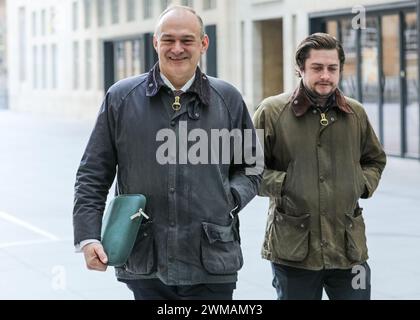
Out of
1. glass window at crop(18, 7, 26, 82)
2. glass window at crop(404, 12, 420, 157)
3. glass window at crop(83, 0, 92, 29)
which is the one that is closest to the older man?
glass window at crop(404, 12, 420, 157)

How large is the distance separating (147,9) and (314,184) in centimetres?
2769

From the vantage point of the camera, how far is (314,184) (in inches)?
160

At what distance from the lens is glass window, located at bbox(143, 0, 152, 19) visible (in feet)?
101

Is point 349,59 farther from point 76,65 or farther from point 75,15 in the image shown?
point 75,15

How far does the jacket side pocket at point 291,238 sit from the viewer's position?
4.03 metres

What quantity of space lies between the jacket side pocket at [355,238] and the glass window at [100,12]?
32130 mm

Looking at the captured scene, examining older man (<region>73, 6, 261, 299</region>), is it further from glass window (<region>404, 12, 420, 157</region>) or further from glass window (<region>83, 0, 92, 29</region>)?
glass window (<region>83, 0, 92, 29</region>)

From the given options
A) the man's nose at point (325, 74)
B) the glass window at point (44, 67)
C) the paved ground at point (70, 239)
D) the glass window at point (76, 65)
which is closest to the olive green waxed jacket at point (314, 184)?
the man's nose at point (325, 74)

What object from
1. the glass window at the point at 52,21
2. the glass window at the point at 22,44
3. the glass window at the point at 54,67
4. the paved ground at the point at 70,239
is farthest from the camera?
the glass window at the point at 22,44

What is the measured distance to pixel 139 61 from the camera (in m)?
32.3

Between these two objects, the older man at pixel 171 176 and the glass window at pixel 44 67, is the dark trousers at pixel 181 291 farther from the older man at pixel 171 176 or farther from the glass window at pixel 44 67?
the glass window at pixel 44 67

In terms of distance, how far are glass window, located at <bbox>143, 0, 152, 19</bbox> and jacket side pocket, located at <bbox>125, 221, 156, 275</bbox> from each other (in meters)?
27.9

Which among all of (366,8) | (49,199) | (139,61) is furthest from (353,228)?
(139,61)

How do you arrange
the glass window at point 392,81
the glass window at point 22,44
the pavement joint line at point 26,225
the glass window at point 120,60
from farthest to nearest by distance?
the glass window at point 22,44, the glass window at point 120,60, the glass window at point 392,81, the pavement joint line at point 26,225
